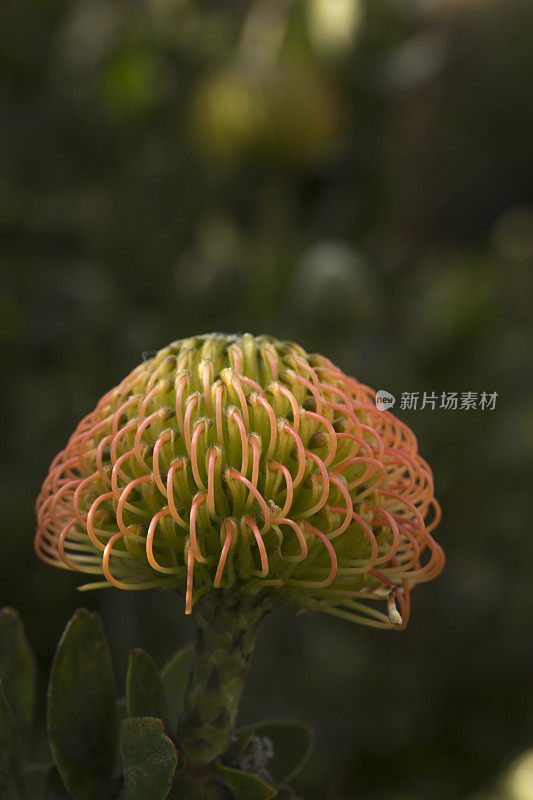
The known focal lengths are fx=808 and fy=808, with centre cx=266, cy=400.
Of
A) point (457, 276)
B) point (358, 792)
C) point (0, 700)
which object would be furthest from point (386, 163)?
point (0, 700)

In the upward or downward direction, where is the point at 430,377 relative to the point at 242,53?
downward

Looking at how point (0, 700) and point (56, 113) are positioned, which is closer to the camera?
point (0, 700)

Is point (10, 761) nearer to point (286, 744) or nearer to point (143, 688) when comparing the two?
point (143, 688)

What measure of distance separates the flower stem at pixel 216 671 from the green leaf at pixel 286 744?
9 centimetres

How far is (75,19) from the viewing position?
14.1 ft

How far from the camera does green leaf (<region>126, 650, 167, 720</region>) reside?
→ 1.24 metres

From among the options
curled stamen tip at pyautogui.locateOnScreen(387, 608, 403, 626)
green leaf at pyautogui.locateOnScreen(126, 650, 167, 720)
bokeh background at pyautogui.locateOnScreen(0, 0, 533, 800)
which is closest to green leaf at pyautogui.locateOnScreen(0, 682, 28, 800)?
green leaf at pyautogui.locateOnScreen(126, 650, 167, 720)

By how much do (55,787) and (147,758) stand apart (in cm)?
31

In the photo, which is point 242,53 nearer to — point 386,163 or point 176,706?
point 386,163

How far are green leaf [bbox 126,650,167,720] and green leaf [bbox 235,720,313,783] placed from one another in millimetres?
203

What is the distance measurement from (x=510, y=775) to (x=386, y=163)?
11.0 feet

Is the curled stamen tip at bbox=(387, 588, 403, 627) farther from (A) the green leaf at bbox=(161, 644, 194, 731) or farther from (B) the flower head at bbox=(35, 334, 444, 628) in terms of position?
(A) the green leaf at bbox=(161, 644, 194, 731)

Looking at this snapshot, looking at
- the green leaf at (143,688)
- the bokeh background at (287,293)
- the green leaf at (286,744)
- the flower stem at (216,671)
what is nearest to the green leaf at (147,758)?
the green leaf at (143,688)

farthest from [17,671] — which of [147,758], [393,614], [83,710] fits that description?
[393,614]
